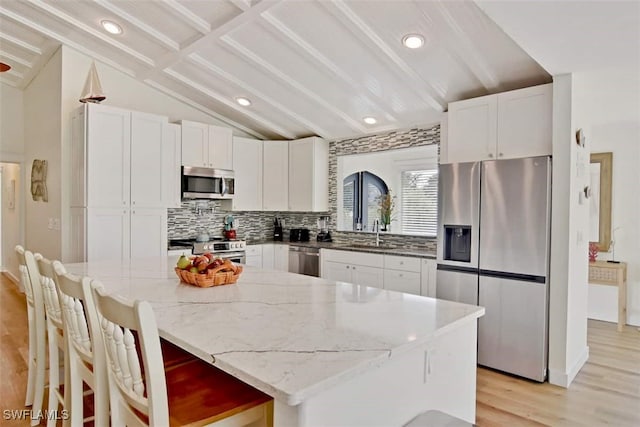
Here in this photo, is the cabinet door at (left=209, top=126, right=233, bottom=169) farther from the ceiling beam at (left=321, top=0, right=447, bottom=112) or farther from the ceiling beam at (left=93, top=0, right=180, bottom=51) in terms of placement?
the ceiling beam at (left=321, top=0, right=447, bottom=112)

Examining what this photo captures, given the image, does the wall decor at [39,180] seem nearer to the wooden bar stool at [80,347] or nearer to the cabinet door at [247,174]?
the cabinet door at [247,174]

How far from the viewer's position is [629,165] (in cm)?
468

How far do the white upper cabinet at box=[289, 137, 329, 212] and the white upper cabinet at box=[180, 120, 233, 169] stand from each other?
0.88m

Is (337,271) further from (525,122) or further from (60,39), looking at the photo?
(60,39)

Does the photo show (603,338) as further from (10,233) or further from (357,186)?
(10,233)

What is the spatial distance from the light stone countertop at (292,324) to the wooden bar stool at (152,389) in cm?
17

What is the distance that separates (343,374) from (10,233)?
8424mm

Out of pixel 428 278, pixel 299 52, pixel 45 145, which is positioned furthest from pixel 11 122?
pixel 428 278

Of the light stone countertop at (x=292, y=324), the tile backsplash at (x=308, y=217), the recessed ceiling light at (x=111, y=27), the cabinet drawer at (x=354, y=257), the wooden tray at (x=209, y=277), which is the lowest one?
the cabinet drawer at (x=354, y=257)

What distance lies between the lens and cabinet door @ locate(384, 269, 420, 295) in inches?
156

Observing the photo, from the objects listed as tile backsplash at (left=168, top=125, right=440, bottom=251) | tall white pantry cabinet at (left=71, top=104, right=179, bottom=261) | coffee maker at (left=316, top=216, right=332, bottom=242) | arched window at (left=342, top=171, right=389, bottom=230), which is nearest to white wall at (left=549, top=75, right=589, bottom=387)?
tile backsplash at (left=168, top=125, right=440, bottom=251)

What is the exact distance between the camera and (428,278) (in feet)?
12.6

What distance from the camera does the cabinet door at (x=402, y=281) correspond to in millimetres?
3957

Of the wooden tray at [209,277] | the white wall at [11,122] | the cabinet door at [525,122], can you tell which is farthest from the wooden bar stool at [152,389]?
the white wall at [11,122]
